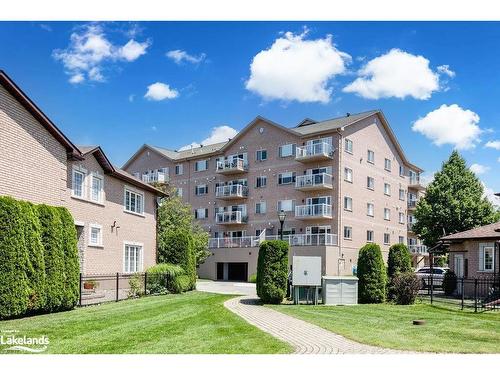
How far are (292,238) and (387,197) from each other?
1052 centimetres

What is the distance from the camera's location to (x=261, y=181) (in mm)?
43656

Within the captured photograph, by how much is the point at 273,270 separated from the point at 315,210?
2123 centimetres

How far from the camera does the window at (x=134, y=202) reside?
25.2 metres

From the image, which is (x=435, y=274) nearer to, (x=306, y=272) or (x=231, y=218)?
(x=231, y=218)

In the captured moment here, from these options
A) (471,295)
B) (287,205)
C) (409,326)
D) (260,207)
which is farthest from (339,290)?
(260,207)

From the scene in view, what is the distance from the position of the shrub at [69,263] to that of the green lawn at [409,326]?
20.7 ft

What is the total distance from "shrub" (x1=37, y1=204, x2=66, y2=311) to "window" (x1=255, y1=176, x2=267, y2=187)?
1149 inches

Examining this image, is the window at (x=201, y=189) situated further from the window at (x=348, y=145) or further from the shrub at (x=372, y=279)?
the shrub at (x=372, y=279)

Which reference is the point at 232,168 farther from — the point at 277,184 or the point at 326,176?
the point at 326,176

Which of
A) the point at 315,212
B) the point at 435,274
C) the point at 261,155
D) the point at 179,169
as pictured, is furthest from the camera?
the point at 179,169

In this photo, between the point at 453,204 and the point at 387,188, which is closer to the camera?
the point at 453,204

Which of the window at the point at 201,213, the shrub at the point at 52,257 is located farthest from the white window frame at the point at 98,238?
the window at the point at 201,213

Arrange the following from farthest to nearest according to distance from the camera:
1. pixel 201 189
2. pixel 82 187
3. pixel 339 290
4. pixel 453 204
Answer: pixel 201 189, pixel 453 204, pixel 82 187, pixel 339 290

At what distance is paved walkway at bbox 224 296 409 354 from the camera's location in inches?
380
